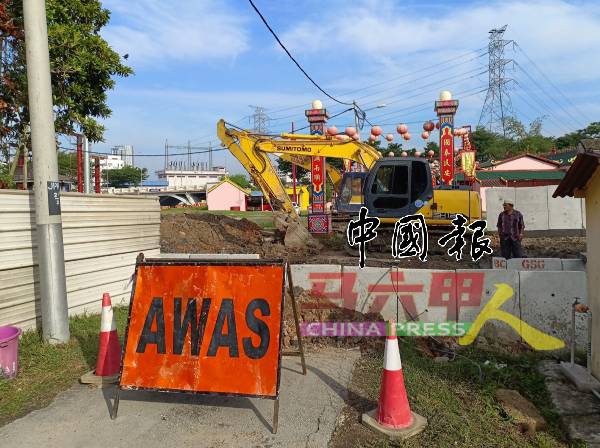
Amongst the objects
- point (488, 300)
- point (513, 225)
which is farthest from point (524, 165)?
point (488, 300)

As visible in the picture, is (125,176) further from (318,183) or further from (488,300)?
(488,300)

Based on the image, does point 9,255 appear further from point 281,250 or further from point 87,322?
point 281,250

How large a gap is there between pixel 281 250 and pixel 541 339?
9.77m

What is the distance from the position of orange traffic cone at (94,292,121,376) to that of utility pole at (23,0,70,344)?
125 cm

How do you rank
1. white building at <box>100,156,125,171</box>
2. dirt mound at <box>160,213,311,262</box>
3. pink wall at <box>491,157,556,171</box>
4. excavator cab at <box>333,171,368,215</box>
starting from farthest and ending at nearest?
white building at <box>100,156,125,171</box> < pink wall at <box>491,157,556,171</box> < excavator cab at <box>333,171,368,215</box> < dirt mound at <box>160,213,311,262</box>

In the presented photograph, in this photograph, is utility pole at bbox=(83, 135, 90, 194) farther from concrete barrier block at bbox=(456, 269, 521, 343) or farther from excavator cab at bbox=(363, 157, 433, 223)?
concrete barrier block at bbox=(456, 269, 521, 343)

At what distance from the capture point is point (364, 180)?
48.5 feet

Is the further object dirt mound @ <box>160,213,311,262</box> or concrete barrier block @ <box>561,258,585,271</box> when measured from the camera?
dirt mound @ <box>160,213,311,262</box>

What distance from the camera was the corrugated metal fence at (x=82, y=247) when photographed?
20.2 ft

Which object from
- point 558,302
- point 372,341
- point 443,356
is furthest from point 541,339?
point 372,341

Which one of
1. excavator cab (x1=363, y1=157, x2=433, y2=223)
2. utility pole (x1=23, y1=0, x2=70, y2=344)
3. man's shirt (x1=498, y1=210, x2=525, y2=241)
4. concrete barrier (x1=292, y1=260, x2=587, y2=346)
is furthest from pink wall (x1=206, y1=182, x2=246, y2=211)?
utility pole (x1=23, y1=0, x2=70, y2=344)

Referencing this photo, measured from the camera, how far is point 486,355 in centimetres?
606

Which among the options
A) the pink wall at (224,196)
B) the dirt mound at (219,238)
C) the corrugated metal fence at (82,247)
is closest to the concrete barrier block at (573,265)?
the dirt mound at (219,238)

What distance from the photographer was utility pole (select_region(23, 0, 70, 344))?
595 centimetres
